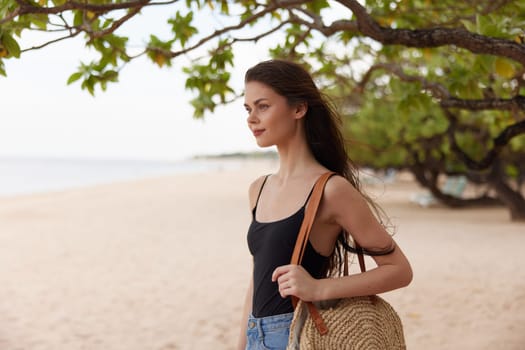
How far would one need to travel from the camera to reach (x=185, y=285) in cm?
834

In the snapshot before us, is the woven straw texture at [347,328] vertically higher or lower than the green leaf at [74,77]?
lower

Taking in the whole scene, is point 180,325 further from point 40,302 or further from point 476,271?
point 476,271

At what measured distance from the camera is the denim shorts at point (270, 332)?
1.78 m

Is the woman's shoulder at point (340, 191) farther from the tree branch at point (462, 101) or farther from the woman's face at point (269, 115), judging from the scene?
the tree branch at point (462, 101)

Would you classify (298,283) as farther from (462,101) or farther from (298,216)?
(462,101)

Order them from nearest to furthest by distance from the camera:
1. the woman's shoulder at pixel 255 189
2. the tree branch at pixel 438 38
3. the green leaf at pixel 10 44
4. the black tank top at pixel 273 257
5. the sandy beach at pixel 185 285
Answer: the black tank top at pixel 273 257, the woman's shoulder at pixel 255 189, the tree branch at pixel 438 38, the green leaf at pixel 10 44, the sandy beach at pixel 185 285

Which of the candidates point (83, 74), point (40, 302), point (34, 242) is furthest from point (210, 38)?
point (34, 242)

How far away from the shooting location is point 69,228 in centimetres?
1575

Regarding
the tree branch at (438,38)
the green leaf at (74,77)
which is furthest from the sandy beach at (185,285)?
the green leaf at (74,77)

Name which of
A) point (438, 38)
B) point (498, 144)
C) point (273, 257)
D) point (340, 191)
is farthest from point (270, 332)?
point (498, 144)

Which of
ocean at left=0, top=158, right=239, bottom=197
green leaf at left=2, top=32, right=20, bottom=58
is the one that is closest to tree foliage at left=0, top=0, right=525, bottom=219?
green leaf at left=2, top=32, right=20, bottom=58

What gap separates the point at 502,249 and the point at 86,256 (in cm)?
840

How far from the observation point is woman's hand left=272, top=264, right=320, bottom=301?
161 cm

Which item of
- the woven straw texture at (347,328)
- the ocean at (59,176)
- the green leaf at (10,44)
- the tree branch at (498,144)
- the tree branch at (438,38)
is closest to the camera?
the woven straw texture at (347,328)
